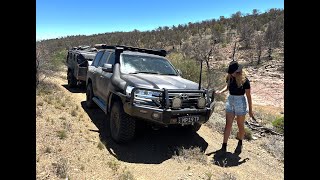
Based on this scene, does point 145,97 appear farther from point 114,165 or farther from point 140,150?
point 114,165

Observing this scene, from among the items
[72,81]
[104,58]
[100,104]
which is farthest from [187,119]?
[72,81]

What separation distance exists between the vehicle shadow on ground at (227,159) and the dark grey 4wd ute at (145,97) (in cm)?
69

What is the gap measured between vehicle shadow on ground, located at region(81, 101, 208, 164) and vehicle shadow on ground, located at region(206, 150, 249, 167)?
40 centimetres

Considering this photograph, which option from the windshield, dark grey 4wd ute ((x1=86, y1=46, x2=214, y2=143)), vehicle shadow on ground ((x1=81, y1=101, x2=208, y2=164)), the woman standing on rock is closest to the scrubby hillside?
vehicle shadow on ground ((x1=81, y1=101, x2=208, y2=164))

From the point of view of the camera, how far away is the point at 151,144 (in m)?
6.30

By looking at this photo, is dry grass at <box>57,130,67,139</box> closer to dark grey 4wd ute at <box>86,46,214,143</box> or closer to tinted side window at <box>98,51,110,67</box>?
dark grey 4wd ute at <box>86,46,214,143</box>

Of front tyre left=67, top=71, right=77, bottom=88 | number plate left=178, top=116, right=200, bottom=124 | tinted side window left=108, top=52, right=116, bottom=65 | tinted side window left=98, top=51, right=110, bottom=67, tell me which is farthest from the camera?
front tyre left=67, top=71, right=77, bottom=88

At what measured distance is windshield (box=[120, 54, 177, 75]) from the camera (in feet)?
22.8

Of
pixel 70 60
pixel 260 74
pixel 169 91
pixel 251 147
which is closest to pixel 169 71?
pixel 169 91

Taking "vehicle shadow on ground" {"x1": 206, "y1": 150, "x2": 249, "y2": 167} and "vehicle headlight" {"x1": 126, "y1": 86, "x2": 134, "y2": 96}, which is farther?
"vehicle headlight" {"x1": 126, "y1": 86, "x2": 134, "y2": 96}

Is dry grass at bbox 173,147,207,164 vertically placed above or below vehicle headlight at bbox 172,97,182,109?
below

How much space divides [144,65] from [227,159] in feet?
9.00
